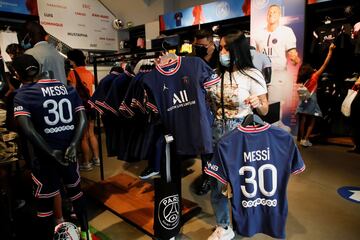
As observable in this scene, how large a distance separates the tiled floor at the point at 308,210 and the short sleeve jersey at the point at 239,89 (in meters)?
1.04

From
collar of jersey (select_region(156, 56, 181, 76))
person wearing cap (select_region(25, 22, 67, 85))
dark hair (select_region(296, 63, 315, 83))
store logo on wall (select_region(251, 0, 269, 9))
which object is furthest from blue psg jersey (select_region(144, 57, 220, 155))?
store logo on wall (select_region(251, 0, 269, 9))

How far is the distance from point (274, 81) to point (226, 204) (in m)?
3.72

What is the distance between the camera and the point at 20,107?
5.53ft

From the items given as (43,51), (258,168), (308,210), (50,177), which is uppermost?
(43,51)

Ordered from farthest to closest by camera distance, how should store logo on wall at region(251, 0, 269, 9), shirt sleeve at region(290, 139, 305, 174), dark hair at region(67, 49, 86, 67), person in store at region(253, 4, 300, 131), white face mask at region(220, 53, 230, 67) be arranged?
store logo on wall at region(251, 0, 269, 9) → person in store at region(253, 4, 300, 131) → dark hair at region(67, 49, 86, 67) → white face mask at region(220, 53, 230, 67) → shirt sleeve at region(290, 139, 305, 174)

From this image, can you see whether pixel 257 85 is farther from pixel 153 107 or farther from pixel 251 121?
pixel 153 107

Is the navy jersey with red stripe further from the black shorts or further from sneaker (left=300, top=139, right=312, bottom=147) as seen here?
sneaker (left=300, top=139, right=312, bottom=147)

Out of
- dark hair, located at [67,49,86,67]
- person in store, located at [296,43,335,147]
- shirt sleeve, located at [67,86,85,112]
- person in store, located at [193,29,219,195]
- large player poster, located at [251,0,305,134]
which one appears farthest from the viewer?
large player poster, located at [251,0,305,134]

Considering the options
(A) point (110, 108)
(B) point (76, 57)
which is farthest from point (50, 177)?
(B) point (76, 57)

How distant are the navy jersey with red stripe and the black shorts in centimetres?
15

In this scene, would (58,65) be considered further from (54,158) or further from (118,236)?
(118,236)

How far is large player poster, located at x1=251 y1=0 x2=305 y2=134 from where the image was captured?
471cm

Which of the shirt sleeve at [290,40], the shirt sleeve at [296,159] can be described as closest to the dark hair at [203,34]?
the shirt sleeve at [296,159]

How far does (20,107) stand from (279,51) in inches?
177
